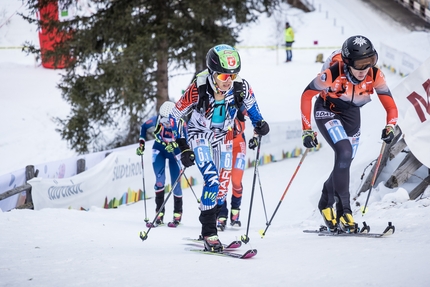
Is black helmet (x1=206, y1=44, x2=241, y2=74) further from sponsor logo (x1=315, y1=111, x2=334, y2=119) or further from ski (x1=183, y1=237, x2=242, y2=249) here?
ski (x1=183, y1=237, x2=242, y2=249)

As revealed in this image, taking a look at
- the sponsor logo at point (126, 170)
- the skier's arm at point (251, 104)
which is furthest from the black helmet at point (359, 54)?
the sponsor logo at point (126, 170)

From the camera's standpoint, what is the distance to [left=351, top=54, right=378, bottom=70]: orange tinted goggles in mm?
5965

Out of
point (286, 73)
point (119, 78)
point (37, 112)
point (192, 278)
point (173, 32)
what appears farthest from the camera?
point (286, 73)

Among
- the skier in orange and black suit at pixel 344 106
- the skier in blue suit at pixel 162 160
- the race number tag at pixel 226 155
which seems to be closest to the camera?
the skier in orange and black suit at pixel 344 106

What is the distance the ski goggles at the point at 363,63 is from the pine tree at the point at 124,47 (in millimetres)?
9131

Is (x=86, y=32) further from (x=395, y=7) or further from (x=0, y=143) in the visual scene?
(x=395, y=7)

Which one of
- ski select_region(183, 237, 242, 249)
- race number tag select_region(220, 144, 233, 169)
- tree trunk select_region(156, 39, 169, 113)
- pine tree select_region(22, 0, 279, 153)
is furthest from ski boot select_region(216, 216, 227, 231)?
tree trunk select_region(156, 39, 169, 113)

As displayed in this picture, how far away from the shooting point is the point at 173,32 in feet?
51.4

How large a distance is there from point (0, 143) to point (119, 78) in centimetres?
391

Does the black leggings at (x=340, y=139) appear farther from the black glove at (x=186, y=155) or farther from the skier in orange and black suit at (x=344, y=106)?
the black glove at (x=186, y=155)

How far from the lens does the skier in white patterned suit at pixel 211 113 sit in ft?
18.8

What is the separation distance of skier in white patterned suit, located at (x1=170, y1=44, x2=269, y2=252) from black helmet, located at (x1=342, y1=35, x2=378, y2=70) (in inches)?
41.1

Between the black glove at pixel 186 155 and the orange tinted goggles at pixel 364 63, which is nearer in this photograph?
the black glove at pixel 186 155

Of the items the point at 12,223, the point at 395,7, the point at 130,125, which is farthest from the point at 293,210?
the point at 395,7
